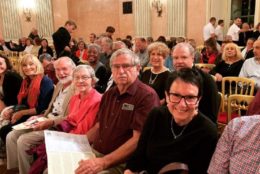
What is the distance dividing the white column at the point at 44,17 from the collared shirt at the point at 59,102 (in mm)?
8378

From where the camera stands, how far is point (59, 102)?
300 cm

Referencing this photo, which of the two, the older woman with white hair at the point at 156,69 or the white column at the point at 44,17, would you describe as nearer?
the older woman with white hair at the point at 156,69

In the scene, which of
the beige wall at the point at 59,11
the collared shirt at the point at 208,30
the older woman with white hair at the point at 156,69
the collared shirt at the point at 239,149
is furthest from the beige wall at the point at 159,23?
the collared shirt at the point at 239,149

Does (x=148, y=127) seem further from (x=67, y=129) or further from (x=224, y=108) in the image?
(x=224, y=108)

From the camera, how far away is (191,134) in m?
1.54

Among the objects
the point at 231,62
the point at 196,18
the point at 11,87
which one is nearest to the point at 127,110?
the point at 11,87

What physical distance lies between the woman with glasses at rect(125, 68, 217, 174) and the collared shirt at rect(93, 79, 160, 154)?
0.32m

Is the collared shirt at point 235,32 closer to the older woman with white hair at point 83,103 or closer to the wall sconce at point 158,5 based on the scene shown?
the wall sconce at point 158,5

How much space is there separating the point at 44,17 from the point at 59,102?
8575mm

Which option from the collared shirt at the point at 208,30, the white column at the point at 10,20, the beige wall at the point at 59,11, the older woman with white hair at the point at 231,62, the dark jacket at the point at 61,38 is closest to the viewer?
the older woman with white hair at the point at 231,62

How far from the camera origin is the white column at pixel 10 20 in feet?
34.4

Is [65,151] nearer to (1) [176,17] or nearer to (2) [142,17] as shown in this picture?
(1) [176,17]

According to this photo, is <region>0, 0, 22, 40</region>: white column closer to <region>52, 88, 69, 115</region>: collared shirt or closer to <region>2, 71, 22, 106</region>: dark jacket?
<region>2, 71, 22, 106</region>: dark jacket

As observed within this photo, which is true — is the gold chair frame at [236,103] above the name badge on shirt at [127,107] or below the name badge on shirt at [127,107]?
below
